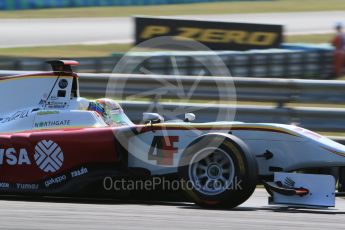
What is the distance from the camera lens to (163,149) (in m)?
7.29

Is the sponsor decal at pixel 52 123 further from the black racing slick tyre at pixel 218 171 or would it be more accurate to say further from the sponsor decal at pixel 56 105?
the black racing slick tyre at pixel 218 171

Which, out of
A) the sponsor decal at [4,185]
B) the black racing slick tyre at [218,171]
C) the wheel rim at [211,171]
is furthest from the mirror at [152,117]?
the sponsor decal at [4,185]

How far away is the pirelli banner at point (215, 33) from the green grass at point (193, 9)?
1251 cm

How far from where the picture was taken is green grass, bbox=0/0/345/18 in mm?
36594

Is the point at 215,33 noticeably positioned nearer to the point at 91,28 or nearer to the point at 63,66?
the point at 91,28

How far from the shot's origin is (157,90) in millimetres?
11062

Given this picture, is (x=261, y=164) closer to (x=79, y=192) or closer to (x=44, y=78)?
(x=79, y=192)

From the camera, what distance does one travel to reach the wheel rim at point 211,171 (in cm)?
681

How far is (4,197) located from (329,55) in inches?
501

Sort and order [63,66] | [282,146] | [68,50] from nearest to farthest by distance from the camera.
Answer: [282,146] → [63,66] → [68,50]

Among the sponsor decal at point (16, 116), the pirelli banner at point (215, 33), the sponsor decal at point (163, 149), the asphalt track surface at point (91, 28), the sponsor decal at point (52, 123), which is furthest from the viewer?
the asphalt track surface at point (91, 28)

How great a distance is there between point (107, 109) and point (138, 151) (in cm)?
74

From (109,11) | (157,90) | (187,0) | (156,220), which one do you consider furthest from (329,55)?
(187,0)

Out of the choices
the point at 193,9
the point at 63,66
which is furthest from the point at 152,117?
the point at 193,9
